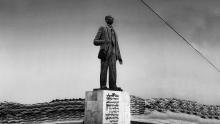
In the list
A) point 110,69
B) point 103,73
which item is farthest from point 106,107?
point 110,69

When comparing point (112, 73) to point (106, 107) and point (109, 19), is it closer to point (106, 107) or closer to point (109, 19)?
point (106, 107)

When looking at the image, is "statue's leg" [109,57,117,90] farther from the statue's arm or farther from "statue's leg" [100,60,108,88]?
the statue's arm

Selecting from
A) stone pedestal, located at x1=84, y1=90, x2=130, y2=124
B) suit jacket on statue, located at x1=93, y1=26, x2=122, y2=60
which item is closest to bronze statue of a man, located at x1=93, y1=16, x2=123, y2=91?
suit jacket on statue, located at x1=93, y1=26, x2=122, y2=60

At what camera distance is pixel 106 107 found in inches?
357

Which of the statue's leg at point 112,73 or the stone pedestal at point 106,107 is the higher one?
the statue's leg at point 112,73

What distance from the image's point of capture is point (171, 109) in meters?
29.1

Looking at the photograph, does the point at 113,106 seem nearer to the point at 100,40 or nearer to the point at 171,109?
the point at 100,40

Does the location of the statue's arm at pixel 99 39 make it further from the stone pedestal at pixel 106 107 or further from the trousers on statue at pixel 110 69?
the stone pedestal at pixel 106 107

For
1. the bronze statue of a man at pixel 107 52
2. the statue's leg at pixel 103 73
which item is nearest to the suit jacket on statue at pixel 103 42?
the bronze statue of a man at pixel 107 52

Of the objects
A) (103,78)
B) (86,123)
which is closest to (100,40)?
(103,78)

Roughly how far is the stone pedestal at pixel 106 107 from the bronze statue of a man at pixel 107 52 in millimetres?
449

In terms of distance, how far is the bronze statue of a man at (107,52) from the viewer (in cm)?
985

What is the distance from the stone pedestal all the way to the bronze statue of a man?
45 centimetres

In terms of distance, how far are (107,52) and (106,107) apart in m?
2.09
